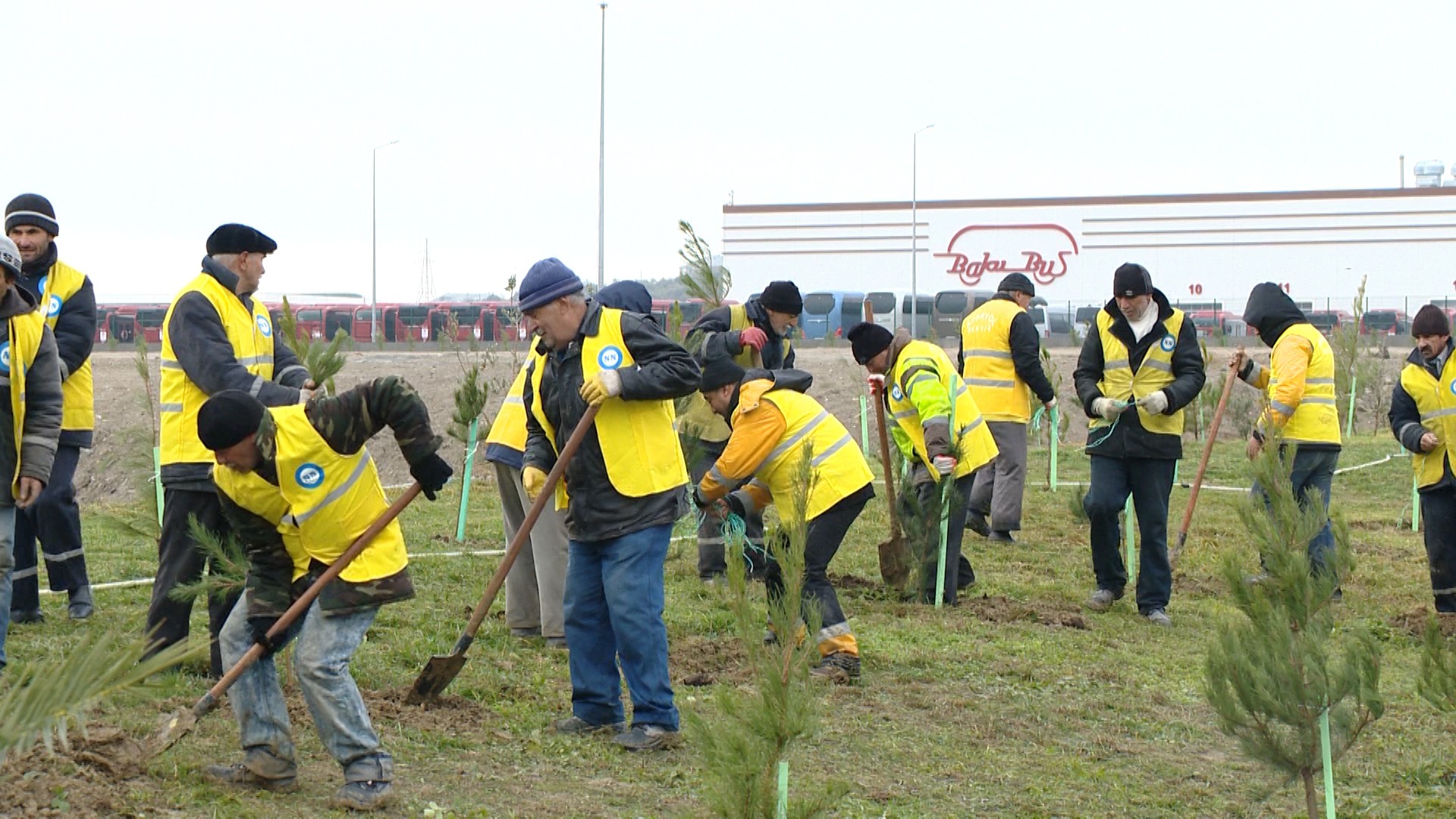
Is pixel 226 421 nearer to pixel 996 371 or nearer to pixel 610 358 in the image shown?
pixel 610 358

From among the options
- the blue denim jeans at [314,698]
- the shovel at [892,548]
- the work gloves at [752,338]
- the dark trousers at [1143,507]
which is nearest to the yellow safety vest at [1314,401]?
the dark trousers at [1143,507]

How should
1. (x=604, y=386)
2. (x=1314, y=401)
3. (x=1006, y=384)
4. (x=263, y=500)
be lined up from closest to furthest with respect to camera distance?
1. (x=263, y=500)
2. (x=604, y=386)
3. (x=1314, y=401)
4. (x=1006, y=384)

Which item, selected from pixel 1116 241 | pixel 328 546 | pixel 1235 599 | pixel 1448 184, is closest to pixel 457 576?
pixel 328 546

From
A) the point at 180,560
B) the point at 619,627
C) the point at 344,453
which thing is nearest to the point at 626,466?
the point at 619,627

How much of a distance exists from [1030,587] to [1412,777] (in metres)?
3.50

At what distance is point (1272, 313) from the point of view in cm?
818

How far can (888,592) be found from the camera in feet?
26.3

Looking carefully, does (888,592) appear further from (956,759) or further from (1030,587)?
(956,759)

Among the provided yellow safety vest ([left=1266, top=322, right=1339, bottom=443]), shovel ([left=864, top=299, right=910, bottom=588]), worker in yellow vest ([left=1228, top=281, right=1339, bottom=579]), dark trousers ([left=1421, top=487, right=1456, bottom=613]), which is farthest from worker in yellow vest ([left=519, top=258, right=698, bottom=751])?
dark trousers ([left=1421, top=487, right=1456, bottom=613])

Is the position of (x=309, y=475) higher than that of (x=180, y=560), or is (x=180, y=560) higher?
(x=309, y=475)

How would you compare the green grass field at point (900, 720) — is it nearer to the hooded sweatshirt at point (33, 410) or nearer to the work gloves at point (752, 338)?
the hooded sweatshirt at point (33, 410)

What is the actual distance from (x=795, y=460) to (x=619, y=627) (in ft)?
4.11

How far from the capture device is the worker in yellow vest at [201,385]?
5316 millimetres

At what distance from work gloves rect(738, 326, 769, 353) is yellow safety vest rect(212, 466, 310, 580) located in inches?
133
